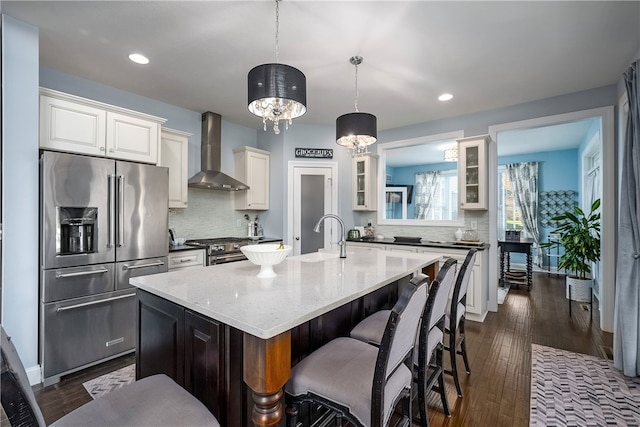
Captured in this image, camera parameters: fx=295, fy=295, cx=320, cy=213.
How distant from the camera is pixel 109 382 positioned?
233 cm

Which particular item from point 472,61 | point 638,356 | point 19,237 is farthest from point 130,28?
point 638,356

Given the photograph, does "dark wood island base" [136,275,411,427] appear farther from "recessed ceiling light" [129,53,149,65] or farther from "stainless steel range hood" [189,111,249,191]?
"stainless steel range hood" [189,111,249,191]

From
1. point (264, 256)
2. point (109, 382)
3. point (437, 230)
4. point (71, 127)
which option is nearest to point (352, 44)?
point (264, 256)

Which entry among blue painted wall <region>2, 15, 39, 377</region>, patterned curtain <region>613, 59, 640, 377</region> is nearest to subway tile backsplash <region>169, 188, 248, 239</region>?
blue painted wall <region>2, 15, 39, 377</region>

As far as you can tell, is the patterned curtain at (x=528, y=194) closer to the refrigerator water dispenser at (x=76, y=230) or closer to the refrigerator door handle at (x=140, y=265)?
the refrigerator door handle at (x=140, y=265)

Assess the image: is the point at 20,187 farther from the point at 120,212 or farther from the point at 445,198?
the point at 445,198

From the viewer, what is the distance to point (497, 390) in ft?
7.29

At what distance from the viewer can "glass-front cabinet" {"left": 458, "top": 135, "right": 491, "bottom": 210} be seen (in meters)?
3.98

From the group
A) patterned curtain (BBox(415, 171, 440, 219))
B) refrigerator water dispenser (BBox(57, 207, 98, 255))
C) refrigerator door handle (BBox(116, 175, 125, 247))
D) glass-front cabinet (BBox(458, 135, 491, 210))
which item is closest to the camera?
refrigerator water dispenser (BBox(57, 207, 98, 255))

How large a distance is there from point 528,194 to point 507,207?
53 cm

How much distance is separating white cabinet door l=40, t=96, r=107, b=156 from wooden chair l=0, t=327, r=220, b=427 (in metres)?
2.24

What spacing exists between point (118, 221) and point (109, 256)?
0.32 metres

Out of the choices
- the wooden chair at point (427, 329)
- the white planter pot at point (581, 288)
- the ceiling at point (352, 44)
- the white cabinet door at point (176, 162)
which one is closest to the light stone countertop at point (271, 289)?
the wooden chair at point (427, 329)

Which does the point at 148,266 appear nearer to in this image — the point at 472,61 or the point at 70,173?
the point at 70,173
